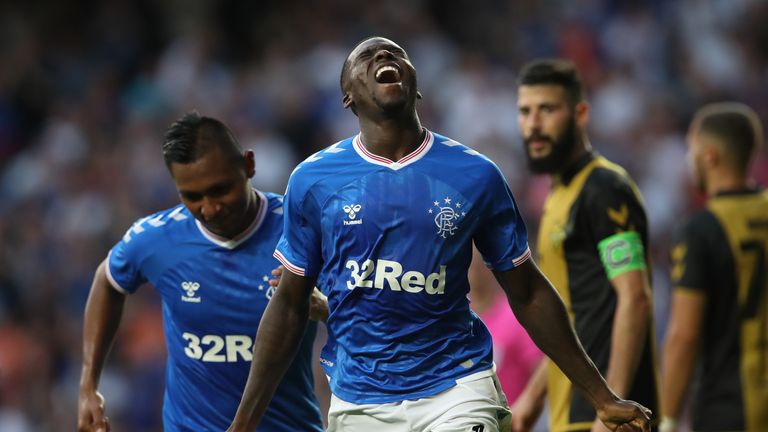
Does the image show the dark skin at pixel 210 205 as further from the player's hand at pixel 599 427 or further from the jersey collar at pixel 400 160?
the player's hand at pixel 599 427

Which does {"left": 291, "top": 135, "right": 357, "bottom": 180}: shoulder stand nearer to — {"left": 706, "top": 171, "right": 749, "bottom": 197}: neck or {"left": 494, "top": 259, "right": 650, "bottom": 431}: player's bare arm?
{"left": 494, "top": 259, "right": 650, "bottom": 431}: player's bare arm

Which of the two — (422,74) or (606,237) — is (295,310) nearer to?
(606,237)

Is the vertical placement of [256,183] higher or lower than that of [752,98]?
lower

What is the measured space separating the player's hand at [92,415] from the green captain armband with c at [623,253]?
98.1 inches

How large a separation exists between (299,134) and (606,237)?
339 inches

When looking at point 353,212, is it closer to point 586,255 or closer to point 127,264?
point 127,264

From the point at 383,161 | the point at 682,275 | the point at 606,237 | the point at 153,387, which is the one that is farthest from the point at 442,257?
the point at 153,387

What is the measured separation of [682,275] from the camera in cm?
698

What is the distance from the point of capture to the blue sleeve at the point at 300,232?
4.62 metres

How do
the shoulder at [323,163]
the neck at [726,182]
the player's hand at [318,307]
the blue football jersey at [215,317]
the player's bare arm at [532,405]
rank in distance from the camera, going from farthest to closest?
the neck at [726,182], the player's bare arm at [532,405], the blue football jersey at [215,317], the player's hand at [318,307], the shoulder at [323,163]

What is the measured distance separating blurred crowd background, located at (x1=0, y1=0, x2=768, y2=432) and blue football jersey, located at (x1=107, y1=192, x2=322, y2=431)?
6738 mm

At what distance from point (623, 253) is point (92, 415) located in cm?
261

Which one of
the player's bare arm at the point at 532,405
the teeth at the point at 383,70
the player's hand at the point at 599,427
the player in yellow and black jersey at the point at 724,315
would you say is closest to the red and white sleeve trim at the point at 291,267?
the teeth at the point at 383,70

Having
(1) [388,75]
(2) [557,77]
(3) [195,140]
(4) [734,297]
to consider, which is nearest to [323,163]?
(1) [388,75]
